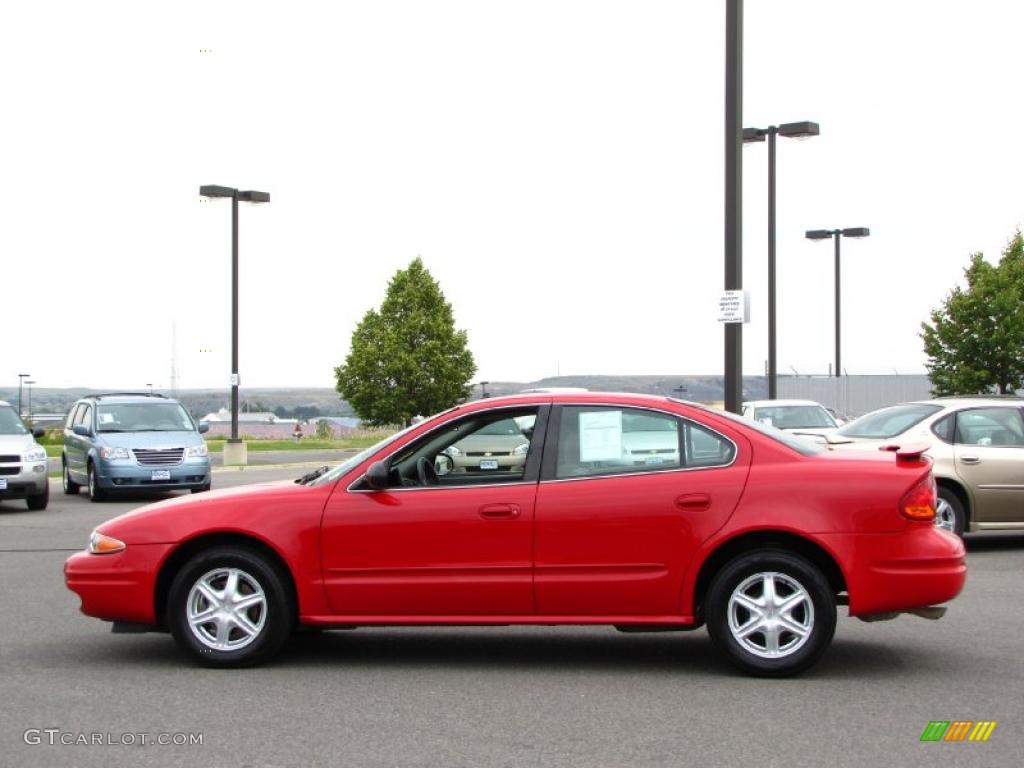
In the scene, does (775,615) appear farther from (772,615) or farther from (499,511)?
(499,511)

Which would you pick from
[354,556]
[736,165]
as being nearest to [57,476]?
[736,165]

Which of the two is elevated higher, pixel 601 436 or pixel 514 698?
pixel 601 436

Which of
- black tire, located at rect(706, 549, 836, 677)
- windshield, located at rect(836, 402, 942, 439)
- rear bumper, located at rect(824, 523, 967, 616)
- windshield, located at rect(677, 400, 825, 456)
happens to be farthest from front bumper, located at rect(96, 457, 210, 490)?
rear bumper, located at rect(824, 523, 967, 616)

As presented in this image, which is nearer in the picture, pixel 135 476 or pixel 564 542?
pixel 564 542

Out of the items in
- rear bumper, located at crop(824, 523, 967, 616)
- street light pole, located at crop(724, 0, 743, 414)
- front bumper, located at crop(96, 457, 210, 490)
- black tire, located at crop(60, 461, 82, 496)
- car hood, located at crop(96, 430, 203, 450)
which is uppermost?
street light pole, located at crop(724, 0, 743, 414)

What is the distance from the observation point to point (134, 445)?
68.6ft

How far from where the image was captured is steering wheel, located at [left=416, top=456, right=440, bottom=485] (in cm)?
772

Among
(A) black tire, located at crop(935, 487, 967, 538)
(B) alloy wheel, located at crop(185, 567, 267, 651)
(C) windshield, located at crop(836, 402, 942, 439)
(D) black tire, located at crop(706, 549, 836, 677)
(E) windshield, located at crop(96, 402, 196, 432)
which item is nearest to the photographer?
(D) black tire, located at crop(706, 549, 836, 677)

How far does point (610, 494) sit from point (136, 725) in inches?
107

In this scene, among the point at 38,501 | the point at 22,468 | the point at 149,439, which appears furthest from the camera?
the point at 149,439

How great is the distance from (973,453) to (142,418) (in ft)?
45.1

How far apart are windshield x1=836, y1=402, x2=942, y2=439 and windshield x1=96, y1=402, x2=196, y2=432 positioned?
11559 millimetres

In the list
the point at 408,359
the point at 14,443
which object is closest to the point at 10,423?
the point at 14,443

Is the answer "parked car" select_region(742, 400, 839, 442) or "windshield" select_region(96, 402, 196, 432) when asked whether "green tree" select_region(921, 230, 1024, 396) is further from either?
"windshield" select_region(96, 402, 196, 432)
